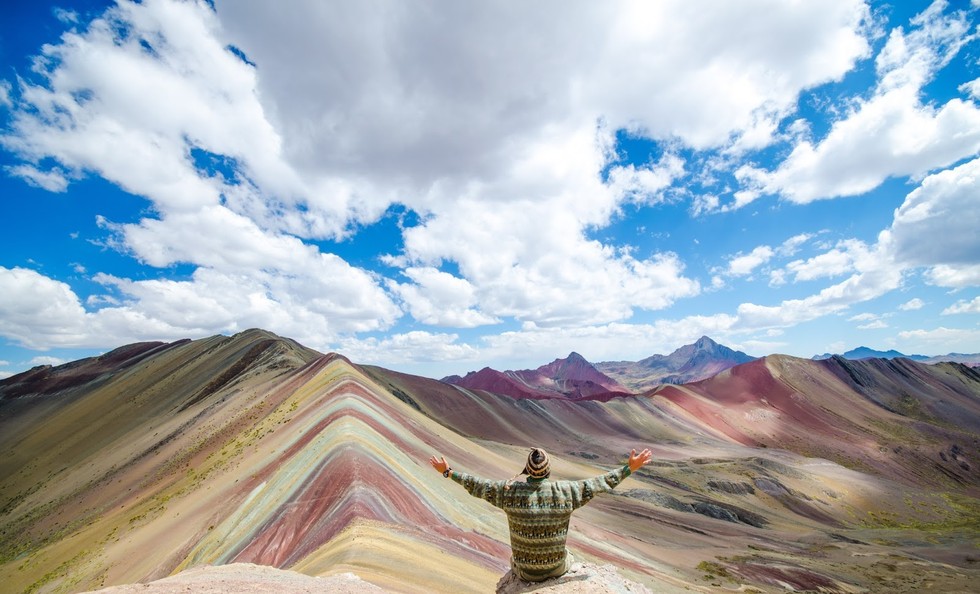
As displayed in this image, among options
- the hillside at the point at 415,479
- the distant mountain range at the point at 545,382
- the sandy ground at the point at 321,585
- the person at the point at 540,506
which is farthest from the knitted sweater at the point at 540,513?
the distant mountain range at the point at 545,382

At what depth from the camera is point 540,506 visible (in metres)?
4.67

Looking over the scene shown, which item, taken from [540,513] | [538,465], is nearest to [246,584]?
[540,513]

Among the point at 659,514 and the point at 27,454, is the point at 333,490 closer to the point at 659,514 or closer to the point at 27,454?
the point at 659,514

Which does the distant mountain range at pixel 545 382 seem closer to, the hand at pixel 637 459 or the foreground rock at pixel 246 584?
the foreground rock at pixel 246 584

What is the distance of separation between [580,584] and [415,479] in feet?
40.8

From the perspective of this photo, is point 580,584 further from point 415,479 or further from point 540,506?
point 415,479

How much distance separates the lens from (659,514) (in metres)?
27.5

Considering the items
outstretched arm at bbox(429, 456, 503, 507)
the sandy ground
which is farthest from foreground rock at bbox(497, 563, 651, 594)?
outstretched arm at bbox(429, 456, 503, 507)

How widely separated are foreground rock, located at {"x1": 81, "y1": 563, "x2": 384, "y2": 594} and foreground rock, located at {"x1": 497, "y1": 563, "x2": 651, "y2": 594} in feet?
6.64

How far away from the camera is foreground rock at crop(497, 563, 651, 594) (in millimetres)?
4486

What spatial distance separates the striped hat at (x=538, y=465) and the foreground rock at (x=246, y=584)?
9.22 ft

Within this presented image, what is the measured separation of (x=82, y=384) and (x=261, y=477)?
8511cm

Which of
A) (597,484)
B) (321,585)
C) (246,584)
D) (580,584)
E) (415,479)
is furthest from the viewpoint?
(415,479)

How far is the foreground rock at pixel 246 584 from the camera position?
15.6ft
